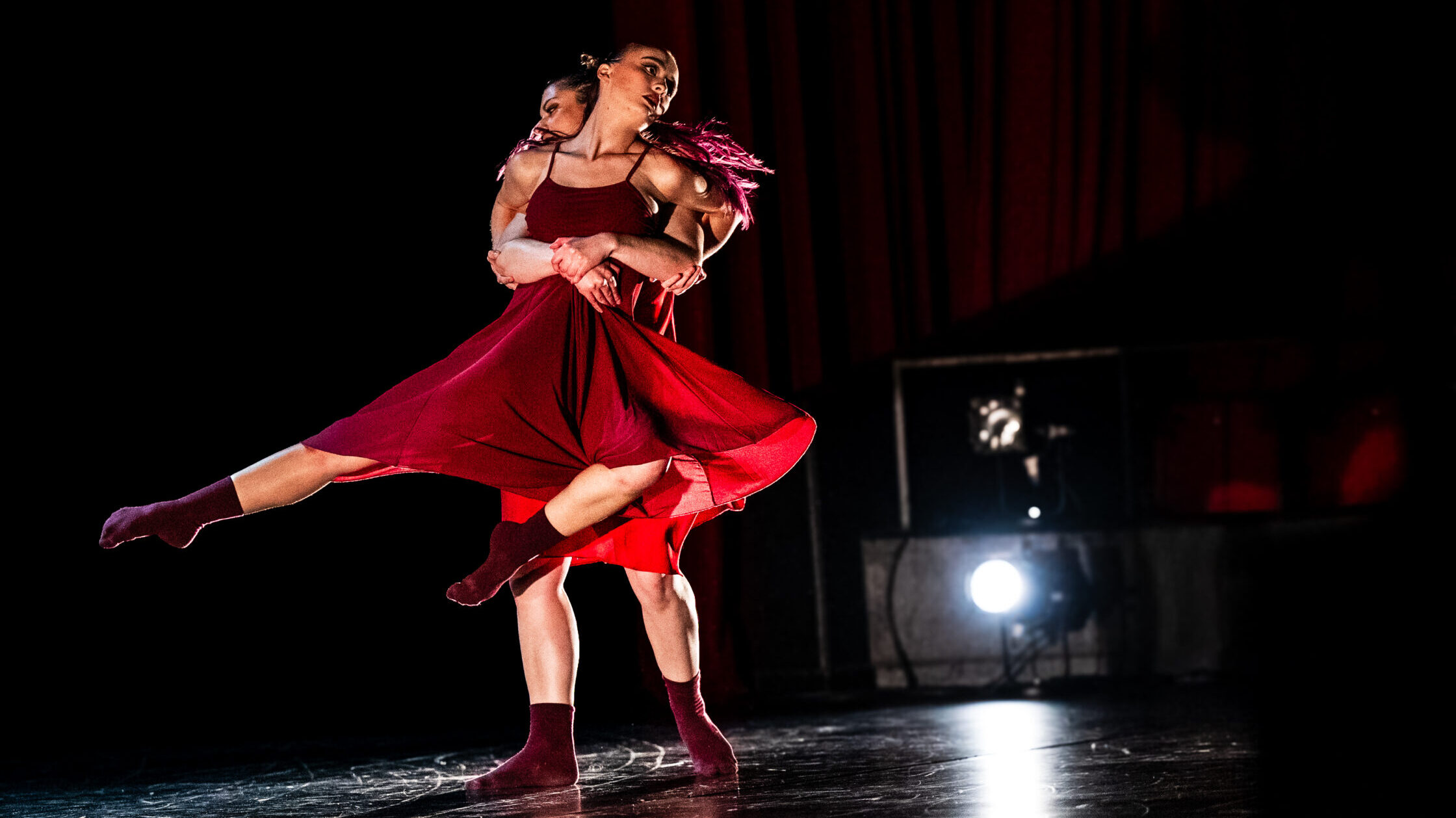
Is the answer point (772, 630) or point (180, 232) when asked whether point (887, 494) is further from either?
point (180, 232)

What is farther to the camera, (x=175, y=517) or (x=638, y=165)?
(x=638, y=165)

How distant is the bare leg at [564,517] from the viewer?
219 cm

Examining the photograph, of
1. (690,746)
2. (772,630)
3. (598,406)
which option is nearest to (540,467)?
(598,406)

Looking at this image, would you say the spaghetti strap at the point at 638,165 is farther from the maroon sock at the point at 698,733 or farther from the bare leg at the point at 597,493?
the maroon sock at the point at 698,733

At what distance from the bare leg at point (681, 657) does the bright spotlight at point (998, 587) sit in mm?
1709

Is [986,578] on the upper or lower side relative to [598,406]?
lower

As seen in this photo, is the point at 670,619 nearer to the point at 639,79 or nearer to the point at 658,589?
the point at 658,589

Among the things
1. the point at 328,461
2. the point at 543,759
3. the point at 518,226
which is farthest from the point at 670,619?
Result: the point at 518,226

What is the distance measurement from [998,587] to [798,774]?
5.43ft

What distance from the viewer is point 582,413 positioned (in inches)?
91.0

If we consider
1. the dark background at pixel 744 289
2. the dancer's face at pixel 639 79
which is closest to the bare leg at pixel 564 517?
the dancer's face at pixel 639 79

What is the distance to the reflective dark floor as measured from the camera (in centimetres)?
213

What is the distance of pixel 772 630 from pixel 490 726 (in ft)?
3.33

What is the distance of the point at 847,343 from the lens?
4332 millimetres
